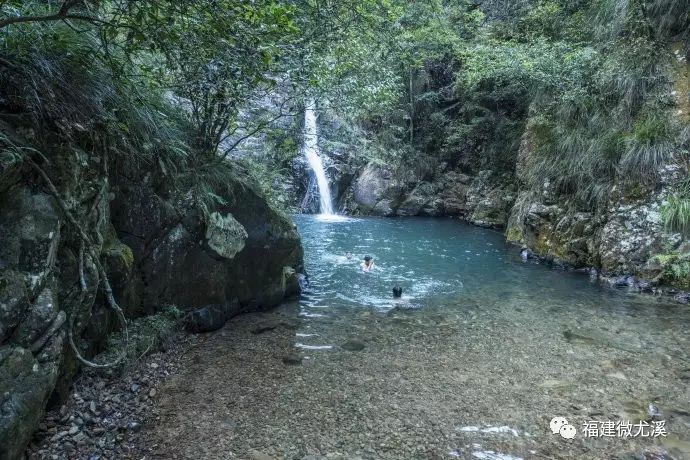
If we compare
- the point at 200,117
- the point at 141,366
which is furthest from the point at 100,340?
the point at 200,117

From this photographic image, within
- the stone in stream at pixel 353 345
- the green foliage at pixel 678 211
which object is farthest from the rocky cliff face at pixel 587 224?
the stone in stream at pixel 353 345

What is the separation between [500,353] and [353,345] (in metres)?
1.82

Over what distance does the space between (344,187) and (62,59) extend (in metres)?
16.7

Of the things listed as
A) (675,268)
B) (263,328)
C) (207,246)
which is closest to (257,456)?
(263,328)

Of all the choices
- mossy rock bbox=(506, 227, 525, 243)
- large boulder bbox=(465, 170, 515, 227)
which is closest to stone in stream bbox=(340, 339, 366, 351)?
mossy rock bbox=(506, 227, 525, 243)

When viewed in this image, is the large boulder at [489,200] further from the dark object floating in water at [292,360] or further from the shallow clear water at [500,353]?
the dark object floating in water at [292,360]

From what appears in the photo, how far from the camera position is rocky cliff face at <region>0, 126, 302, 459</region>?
268 cm

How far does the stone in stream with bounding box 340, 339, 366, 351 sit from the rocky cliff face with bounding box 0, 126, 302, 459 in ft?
5.53

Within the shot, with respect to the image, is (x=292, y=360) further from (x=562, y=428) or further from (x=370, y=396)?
(x=562, y=428)

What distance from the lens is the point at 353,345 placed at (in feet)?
17.7

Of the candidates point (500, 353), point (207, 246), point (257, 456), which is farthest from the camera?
point (207, 246)

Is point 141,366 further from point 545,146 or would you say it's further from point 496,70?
point 496,70

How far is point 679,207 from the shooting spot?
789cm

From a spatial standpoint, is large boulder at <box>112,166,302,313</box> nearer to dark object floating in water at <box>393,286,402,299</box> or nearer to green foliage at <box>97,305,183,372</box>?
green foliage at <box>97,305,183,372</box>
